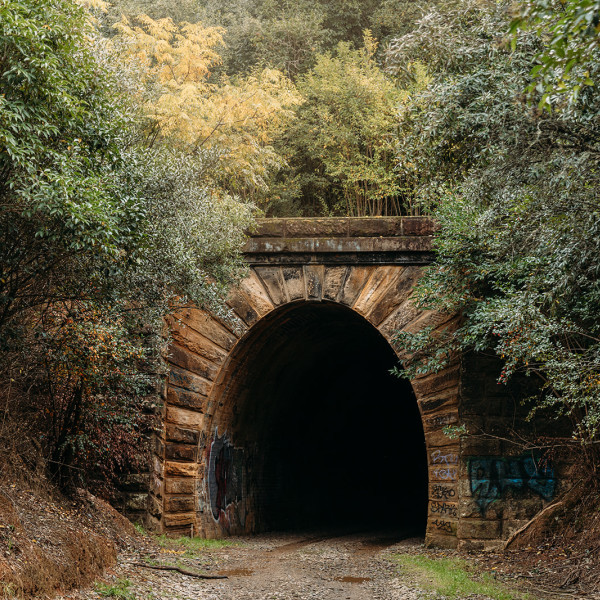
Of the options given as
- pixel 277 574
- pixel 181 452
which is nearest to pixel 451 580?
pixel 277 574

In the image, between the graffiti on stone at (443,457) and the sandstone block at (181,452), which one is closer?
the graffiti on stone at (443,457)

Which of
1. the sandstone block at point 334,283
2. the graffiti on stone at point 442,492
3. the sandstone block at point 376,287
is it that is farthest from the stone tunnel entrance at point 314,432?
the graffiti on stone at point 442,492

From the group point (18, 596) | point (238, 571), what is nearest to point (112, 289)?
point (18, 596)

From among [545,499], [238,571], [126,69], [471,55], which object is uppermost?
[126,69]

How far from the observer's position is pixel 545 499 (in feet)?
39.2

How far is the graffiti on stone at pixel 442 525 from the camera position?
40.4 feet

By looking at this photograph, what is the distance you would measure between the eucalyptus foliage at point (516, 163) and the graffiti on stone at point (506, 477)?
2765mm

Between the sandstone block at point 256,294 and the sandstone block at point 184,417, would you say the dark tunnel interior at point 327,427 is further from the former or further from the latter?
the sandstone block at point 184,417

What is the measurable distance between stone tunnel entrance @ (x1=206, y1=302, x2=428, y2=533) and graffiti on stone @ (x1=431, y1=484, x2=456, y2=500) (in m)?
3.44

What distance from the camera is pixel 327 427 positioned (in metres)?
21.4

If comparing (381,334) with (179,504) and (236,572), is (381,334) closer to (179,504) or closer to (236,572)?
(179,504)

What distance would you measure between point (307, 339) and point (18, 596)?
10.5 metres

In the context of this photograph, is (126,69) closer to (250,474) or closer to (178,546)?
(178,546)

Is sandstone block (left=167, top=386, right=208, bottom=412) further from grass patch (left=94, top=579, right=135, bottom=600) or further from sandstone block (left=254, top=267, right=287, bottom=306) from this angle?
grass patch (left=94, top=579, right=135, bottom=600)
